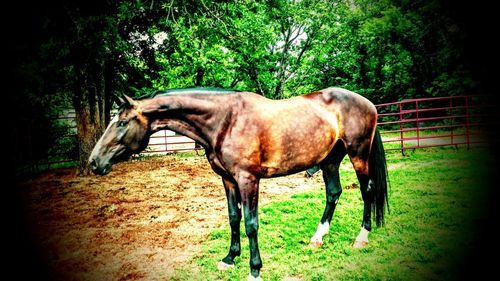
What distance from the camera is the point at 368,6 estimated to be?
19266 millimetres

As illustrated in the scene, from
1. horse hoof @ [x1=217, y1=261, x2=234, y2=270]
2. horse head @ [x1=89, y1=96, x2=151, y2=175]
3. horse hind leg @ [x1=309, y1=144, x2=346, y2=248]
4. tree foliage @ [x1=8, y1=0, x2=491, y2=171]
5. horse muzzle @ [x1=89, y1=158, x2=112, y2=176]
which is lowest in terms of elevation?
horse hoof @ [x1=217, y1=261, x2=234, y2=270]

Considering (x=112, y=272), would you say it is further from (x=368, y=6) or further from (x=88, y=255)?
(x=368, y=6)

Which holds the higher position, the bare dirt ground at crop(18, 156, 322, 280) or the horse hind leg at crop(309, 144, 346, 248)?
the horse hind leg at crop(309, 144, 346, 248)

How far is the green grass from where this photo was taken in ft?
9.79

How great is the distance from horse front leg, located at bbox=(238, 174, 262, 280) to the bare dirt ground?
3.49 ft

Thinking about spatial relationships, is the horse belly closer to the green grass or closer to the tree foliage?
the green grass

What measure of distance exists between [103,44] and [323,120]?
7.29 meters

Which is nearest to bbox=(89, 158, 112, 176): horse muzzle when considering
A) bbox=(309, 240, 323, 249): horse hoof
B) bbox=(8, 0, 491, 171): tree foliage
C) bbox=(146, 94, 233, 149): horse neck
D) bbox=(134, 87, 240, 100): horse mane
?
bbox=(146, 94, 233, 149): horse neck

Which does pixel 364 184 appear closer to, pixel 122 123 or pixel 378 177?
pixel 378 177

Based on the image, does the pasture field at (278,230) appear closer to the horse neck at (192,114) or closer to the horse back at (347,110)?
the horse back at (347,110)

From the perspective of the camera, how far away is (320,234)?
3758 millimetres

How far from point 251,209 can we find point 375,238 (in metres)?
1.90

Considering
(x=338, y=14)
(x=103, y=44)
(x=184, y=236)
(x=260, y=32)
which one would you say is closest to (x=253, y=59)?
(x=260, y=32)

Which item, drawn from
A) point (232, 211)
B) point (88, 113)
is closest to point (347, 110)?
point (232, 211)
